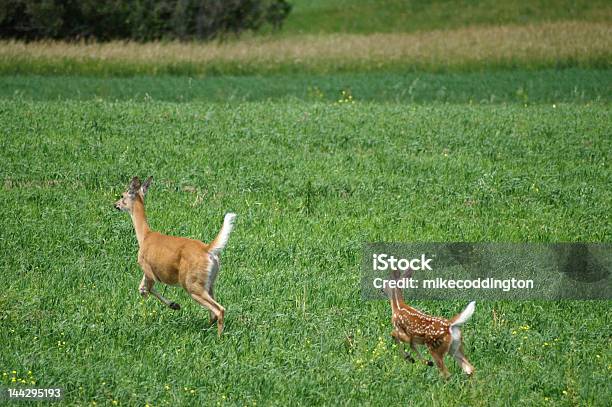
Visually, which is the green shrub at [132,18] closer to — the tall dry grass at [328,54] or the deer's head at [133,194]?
the tall dry grass at [328,54]

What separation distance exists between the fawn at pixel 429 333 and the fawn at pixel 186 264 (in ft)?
4.77

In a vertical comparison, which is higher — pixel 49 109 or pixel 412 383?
pixel 412 383

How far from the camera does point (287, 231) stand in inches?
489

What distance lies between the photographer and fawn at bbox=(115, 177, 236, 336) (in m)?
8.28

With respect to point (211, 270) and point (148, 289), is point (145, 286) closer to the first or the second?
point (148, 289)

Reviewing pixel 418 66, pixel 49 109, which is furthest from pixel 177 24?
pixel 49 109

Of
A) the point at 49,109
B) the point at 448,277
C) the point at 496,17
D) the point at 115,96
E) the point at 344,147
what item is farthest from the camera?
the point at 496,17

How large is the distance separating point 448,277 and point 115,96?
17334 millimetres

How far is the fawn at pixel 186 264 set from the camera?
8281mm

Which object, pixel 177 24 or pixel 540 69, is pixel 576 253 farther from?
pixel 177 24

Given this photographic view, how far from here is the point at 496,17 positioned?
53656 mm

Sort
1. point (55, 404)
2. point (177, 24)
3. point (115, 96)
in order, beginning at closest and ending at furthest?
1. point (55, 404)
2. point (115, 96)
3. point (177, 24)

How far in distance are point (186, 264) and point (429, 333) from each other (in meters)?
2.16

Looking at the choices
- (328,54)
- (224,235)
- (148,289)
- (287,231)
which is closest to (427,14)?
(328,54)
